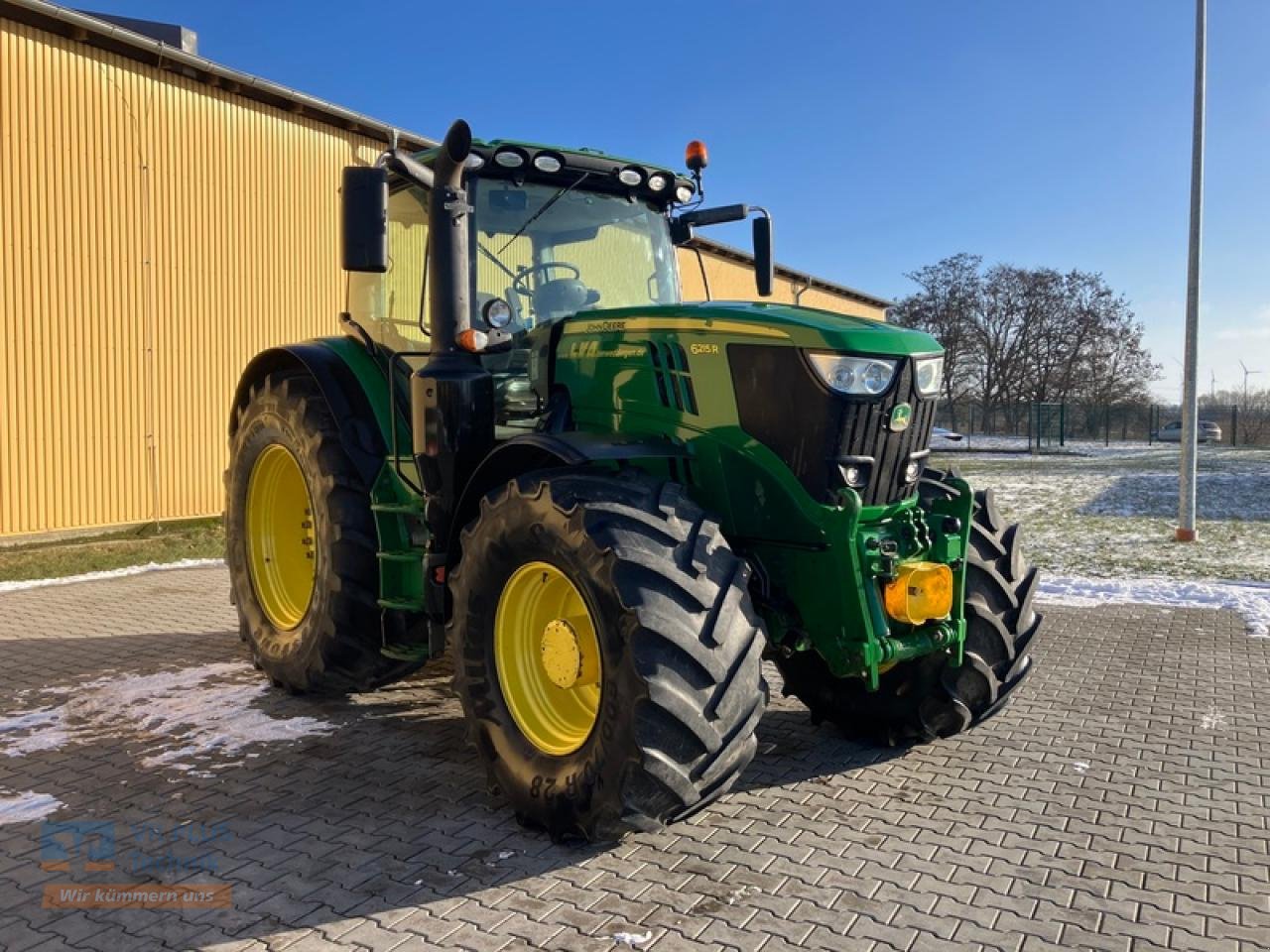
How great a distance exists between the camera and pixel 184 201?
458 inches

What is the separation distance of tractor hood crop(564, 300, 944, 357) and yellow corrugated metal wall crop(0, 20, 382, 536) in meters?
8.65

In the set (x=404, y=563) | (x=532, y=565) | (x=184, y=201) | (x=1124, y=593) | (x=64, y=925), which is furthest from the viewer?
(x=184, y=201)

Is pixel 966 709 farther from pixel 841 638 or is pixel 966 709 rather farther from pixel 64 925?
pixel 64 925

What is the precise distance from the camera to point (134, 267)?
440 inches

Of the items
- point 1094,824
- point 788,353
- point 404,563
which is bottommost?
point 1094,824

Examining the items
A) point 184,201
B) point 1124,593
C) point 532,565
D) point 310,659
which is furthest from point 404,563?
point 184,201

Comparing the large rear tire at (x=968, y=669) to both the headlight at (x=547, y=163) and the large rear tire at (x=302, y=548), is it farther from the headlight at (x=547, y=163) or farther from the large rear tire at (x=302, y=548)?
the headlight at (x=547, y=163)

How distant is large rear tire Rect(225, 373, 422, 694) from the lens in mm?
4758

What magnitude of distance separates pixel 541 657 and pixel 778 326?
1.51 meters

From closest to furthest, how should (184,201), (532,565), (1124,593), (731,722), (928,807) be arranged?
(731,722) < (532,565) < (928,807) < (1124,593) < (184,201)

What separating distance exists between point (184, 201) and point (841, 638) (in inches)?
420

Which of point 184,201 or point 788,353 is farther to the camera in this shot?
point 184,201

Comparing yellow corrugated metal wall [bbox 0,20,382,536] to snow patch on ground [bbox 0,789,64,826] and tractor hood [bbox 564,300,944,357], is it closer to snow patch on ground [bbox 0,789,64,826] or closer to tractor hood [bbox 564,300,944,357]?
snow patch on ground [bbox 0,789,64,826]

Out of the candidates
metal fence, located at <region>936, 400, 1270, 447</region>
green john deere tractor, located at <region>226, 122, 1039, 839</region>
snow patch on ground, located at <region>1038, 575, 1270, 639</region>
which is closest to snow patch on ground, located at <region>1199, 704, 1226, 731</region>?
green john deere tractor, located at <region>226, 122, 1039, 839</region>
